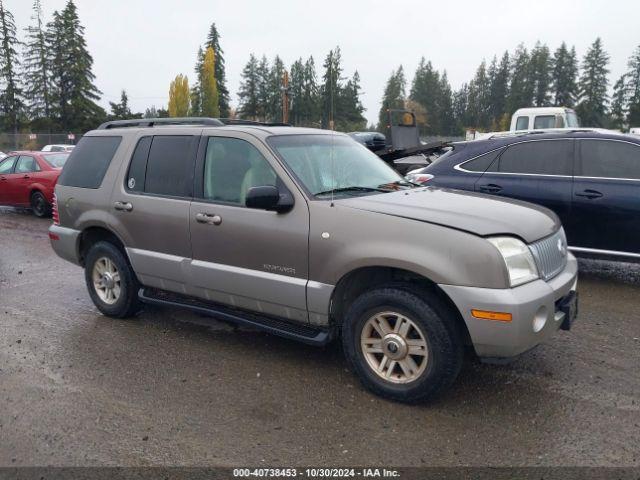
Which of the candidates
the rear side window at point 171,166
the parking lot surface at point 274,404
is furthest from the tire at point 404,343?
the rear side window at point 171,166

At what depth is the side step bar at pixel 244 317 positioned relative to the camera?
3.97 m

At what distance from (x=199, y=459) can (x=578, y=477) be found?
6.58 feet

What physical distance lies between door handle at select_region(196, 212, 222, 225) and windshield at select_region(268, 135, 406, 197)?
0.71 m

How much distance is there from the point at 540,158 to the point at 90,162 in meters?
5.08

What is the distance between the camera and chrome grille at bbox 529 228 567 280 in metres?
3.56

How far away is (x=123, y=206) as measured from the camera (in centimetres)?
506

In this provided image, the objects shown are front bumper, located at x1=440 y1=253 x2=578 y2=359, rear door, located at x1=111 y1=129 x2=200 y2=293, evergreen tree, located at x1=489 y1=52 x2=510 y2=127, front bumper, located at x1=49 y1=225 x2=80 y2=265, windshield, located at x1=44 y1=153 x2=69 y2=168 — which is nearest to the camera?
front bumper, located at x1=440 y1=253 x2=578 y2=359

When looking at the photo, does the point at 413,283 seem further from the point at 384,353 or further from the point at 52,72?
the point at 52,72

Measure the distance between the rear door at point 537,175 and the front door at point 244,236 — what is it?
354cm

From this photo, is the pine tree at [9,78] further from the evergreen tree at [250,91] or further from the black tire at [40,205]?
the black tire at [40,205]

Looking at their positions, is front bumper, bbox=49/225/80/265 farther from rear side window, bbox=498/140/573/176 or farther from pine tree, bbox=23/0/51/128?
pine tree, bbox=23/0/51/128

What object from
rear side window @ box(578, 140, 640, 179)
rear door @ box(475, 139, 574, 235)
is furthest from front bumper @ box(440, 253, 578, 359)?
rear side window @ box(578, 140, 640, 179)

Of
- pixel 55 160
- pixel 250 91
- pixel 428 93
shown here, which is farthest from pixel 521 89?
pixel 55 160

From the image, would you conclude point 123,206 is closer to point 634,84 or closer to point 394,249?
point 394,249
